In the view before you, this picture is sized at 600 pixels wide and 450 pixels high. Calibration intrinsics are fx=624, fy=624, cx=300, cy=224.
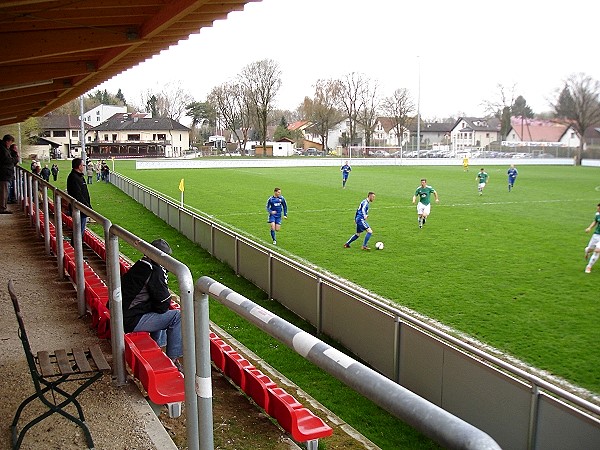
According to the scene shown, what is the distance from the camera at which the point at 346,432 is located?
612 centimetres

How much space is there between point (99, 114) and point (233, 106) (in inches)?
942

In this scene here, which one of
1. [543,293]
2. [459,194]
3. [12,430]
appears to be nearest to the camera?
[12,430]

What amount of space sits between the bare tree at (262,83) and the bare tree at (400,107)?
65.8 feet

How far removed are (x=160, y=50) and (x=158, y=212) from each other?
1327 centimetres

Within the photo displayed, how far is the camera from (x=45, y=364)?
14.4 feet

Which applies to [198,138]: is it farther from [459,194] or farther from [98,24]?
[98,24]

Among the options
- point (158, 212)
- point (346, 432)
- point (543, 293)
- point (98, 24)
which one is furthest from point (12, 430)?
point (158, 212)

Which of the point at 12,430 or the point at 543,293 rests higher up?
the point at 12,430

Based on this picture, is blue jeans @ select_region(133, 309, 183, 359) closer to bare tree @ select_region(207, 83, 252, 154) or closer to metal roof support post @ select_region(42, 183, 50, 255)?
metal roof support post @ select_region(42, 183, 50, 255)

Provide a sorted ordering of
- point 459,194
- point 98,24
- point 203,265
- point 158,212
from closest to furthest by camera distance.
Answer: point 98,24 → point 203,265 → point 158,212 → point 459,194

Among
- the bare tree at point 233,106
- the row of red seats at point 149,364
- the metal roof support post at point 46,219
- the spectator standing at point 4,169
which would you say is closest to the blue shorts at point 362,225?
the spectator standing at point 4,169

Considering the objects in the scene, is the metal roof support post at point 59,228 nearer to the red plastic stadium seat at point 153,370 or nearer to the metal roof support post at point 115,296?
the red plastic stadium seat at point 153,370

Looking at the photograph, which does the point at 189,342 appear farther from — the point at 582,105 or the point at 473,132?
the point at 473,132

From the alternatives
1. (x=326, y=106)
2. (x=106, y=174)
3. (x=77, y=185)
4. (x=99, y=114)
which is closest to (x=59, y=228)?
(x=77, y=185)
